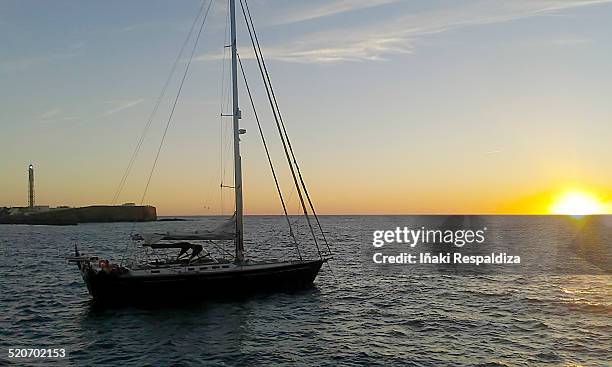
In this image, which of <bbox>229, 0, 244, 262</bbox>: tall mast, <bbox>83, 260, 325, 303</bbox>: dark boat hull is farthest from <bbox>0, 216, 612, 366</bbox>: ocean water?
<bbox>229, 0, 244, 262</bbox>: tall mast

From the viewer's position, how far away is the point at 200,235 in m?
36.1

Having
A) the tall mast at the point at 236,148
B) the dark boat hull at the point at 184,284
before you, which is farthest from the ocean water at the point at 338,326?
the tall mast at the point at 236,148

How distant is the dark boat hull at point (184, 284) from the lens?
3291 centimetres

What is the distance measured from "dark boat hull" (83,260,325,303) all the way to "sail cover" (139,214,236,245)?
250 centimetres

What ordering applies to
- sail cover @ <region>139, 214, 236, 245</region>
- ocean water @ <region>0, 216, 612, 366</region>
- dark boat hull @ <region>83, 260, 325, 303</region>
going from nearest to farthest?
ocean water @ <region>0, 216, 612, 366</region>, dark boat hull @ <region>83, 260, 325, 303</region>, sail cover @ <region>139, 214, 236, 245</region>

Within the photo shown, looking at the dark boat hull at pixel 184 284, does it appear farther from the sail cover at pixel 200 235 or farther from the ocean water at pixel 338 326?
the sail cover at pixel 200 235

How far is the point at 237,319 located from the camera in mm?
30688

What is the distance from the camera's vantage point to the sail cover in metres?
35.8

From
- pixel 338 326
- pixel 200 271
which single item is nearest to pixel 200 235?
pixel 200 271

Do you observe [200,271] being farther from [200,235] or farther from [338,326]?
[338,326]

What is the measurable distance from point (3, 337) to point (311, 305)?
675 inches

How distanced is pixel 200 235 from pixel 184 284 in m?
3.58

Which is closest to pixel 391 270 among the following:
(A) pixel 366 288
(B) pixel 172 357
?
(A) pixel 366 288

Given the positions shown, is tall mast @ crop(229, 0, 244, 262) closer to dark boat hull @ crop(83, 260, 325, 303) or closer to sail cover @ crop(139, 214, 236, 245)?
sail cover @ crop(139, 214, 236, 245)
